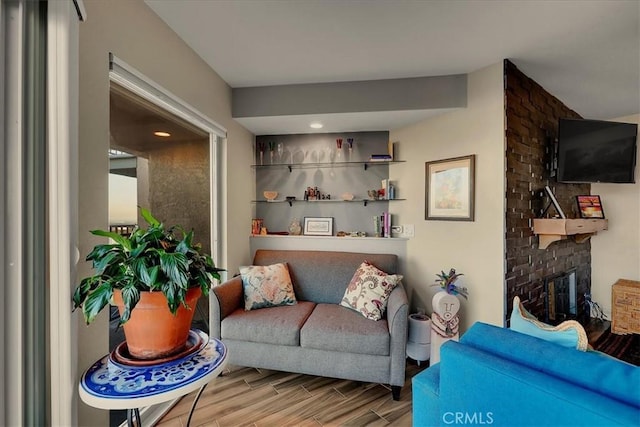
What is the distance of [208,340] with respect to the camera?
1.21 meters

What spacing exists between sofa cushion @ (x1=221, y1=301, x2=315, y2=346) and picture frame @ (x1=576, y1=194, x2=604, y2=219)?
3.21 meters

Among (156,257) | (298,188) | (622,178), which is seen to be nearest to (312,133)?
(298,188)

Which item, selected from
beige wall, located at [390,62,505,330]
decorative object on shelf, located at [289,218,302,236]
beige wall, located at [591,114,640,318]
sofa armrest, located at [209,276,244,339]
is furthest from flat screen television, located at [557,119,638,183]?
sofa armrest, located at [209,276,244,339]

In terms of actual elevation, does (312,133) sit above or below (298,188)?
above

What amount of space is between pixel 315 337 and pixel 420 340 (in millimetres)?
923

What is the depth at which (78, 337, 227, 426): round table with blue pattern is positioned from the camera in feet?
2.86

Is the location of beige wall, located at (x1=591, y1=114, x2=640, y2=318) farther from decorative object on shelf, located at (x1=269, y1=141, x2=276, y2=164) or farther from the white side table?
decorative object on shelf, located at (x1=269, y1=141, x2=276, y2=164)

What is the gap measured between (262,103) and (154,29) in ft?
3.41

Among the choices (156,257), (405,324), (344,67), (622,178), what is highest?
(344,67)

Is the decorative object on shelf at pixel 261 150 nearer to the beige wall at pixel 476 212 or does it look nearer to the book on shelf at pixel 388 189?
the book on shelf at pixel 388 189

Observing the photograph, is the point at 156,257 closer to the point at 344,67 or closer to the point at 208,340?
the point at 208,340

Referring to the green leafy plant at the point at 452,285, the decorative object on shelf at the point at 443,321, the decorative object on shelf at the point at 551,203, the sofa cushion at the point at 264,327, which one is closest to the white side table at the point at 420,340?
the decorative object on shelf at the point at 443,321

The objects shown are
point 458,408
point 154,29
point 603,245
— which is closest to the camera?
point 458,408

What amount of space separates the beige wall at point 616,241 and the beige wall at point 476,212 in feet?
7.54
